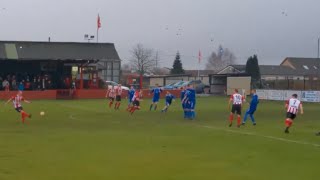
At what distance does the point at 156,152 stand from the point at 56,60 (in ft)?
166

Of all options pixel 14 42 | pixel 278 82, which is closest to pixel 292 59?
pixel 278 82

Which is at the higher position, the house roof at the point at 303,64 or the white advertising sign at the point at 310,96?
the house roof at the point at 303,64

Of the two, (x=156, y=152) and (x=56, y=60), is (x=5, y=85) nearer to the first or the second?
(x=56, y=60)

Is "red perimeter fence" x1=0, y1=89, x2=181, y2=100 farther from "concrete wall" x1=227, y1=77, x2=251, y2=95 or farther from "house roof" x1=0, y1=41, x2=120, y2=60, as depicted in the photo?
"concrete wall" x1=227, y1=77, x2=251, y2=95

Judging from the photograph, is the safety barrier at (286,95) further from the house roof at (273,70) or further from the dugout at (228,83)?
the house roof at (273,70)

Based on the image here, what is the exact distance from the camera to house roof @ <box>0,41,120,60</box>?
225 ft

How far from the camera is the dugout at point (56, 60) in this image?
6575 cm

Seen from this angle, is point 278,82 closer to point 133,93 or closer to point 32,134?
point 133,93

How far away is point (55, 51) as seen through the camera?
72250mm

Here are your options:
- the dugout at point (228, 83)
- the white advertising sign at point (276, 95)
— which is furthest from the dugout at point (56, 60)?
the white advertising sign at point (276, 95)

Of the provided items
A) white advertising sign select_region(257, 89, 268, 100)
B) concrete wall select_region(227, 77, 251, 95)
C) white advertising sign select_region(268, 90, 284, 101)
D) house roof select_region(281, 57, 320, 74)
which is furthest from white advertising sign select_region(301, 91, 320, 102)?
house roof select_region(281, 57, 320, 74)

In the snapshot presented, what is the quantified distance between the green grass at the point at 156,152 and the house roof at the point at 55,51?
4243 cm

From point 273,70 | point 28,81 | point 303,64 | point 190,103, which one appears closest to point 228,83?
point 28,81

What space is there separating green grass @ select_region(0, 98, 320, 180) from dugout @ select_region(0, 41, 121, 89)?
39.5 meters
